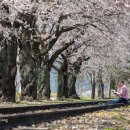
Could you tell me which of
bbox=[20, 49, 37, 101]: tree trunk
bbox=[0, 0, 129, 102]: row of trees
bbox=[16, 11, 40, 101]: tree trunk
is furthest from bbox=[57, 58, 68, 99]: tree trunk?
bbox=[20, 49, 37, 101]: tree trunk

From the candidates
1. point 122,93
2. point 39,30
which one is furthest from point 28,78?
point 122,93

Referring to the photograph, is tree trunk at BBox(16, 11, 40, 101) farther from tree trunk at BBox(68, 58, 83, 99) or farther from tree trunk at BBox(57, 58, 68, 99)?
tree trunk at BBox(68, 58, 83, 99)

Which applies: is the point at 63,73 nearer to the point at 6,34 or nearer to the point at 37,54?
the point at 37,54

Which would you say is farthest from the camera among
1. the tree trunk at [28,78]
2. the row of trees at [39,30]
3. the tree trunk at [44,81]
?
the tree trunk at [44,81]

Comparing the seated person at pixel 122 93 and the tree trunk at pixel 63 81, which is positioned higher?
the tree trunk at pixel 63 81

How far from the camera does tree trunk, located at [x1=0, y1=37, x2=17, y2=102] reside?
29.0 meters

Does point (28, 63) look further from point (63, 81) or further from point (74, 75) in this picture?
point (74, 75)

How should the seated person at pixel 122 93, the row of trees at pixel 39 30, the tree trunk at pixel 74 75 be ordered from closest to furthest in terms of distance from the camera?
the seated person at pixel 122 93
the row of trees at pixel 39 30
the tree trunk at pixel 74 75

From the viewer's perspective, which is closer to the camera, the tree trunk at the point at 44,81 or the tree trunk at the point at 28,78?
the tree trunk at the point at 28,78

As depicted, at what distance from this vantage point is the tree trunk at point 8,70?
29000 millimetres

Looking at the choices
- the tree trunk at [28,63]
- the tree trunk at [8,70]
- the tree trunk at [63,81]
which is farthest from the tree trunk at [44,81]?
the tree trunk at [8,70]

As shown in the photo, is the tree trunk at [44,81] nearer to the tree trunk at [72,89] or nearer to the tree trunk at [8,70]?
the tree trunk at [8,70]

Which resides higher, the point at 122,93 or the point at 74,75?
the point at 74,75

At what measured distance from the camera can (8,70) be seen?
96.1 ft
